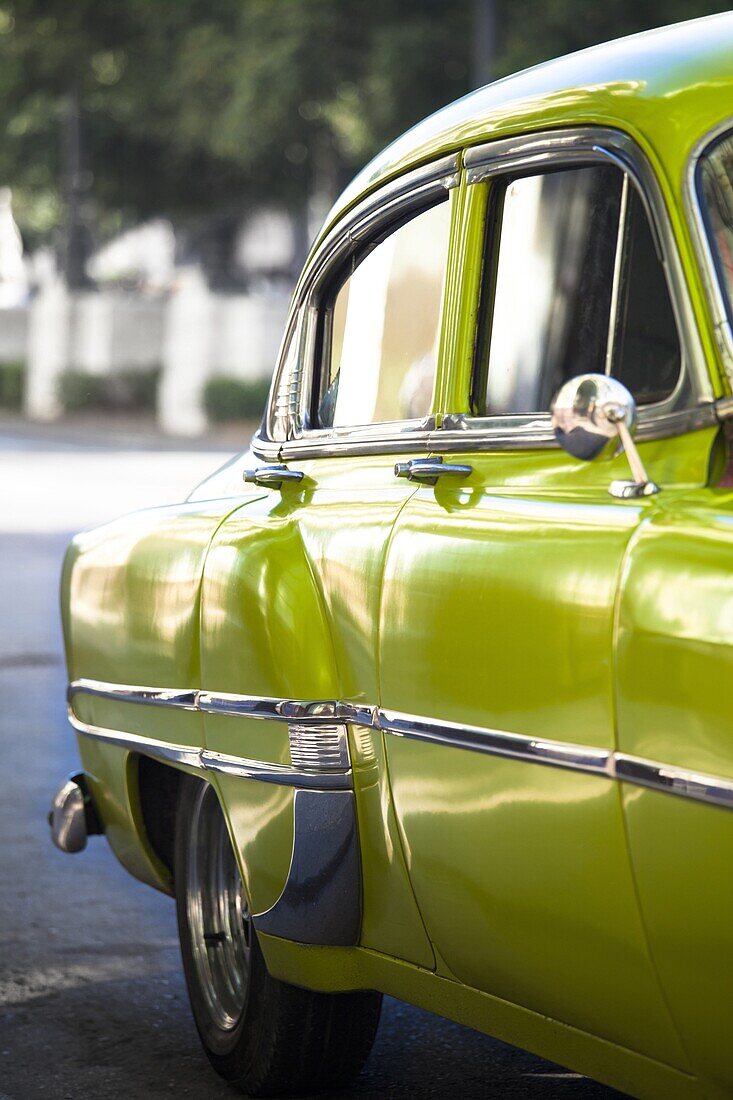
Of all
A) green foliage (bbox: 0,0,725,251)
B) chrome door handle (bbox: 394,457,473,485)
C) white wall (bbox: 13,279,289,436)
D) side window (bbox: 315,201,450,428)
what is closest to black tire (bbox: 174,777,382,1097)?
side window (bbox: 315,201,450,428)

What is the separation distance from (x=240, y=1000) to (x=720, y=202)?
2.13 meters

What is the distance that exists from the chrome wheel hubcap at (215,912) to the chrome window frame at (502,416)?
2.68 feet

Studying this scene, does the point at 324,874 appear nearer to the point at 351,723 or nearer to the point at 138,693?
the point at 351,723

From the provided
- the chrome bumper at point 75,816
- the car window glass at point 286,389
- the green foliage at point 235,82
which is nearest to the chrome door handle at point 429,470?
the car window glass at point 286,389

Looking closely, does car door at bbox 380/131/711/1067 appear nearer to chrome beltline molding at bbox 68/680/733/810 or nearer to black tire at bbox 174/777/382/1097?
chrome beltline molding at bbox 68/680/733/810

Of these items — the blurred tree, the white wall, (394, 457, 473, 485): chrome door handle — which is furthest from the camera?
the white wall

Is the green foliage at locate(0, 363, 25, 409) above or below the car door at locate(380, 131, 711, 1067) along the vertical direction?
above

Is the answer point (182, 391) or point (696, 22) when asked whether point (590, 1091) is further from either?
point (182, 391)

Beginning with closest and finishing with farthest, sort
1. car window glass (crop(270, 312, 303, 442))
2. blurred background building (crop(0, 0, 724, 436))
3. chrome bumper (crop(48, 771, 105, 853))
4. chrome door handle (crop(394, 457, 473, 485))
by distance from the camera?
1. chrome door handle (crop(394, 457, 473, 485))
2. car window glass (crop(270, 312, 303, 442))
3. chrome bumper (crop(48, 771, 105, 853))
4. blurred background building (crop(0, 0, 724, 436))

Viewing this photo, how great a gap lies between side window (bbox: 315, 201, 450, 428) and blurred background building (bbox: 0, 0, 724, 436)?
2405cm

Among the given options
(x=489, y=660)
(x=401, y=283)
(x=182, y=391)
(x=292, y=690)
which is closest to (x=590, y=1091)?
(x=292, y=690)

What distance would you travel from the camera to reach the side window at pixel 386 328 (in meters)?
3.54

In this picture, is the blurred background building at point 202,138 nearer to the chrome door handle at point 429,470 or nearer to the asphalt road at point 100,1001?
the asphalt road at point 100,1001

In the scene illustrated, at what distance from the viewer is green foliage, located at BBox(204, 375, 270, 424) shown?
141ft
